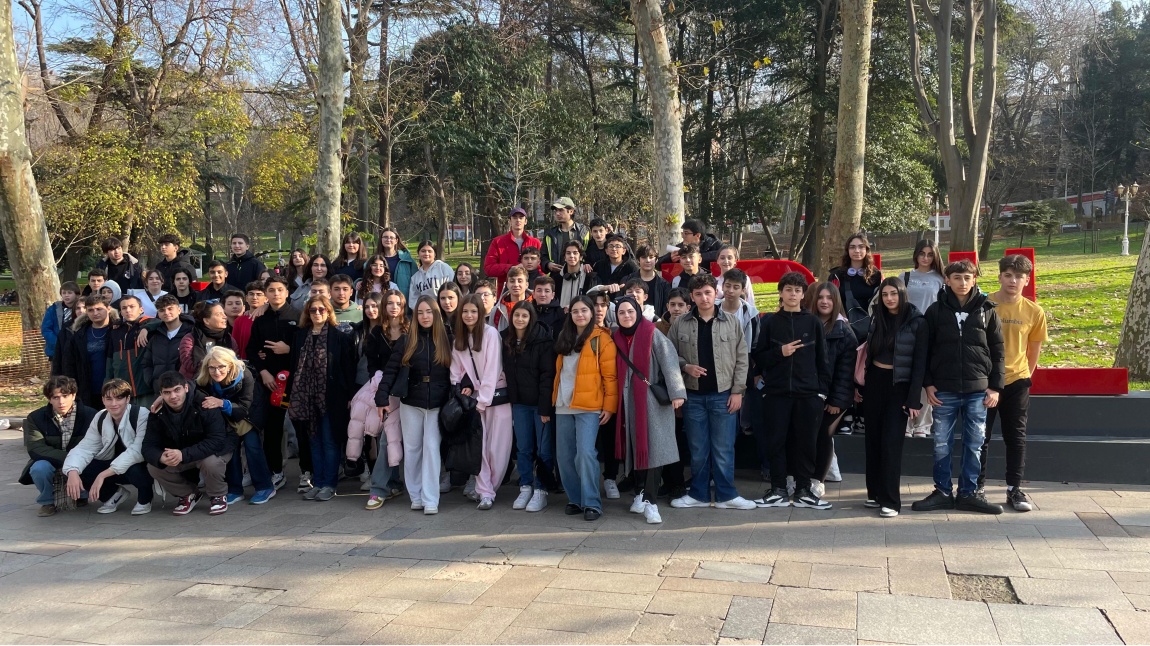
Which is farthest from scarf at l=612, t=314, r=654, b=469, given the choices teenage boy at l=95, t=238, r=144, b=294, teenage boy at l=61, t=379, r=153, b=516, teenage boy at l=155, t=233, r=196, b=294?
teenage boy at l=95, t=238, r=144, b=294

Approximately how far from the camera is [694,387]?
20.2 ft

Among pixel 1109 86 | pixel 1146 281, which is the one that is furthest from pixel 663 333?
pixel 1109 86

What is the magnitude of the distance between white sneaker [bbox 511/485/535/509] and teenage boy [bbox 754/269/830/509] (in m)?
1.77

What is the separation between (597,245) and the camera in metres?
8.23

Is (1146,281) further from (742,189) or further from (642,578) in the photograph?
(742,189)

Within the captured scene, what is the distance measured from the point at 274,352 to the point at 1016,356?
19.4ft

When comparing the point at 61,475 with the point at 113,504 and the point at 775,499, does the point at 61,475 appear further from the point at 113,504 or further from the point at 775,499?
the point at 775,499

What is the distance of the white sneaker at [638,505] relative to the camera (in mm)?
6109

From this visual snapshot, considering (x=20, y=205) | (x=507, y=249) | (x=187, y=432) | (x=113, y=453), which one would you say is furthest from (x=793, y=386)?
(x=20, y=205)

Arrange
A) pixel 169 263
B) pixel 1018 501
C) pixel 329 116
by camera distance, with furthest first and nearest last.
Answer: pixel 329 116 < pixel 169 263 < pixel 1018 501

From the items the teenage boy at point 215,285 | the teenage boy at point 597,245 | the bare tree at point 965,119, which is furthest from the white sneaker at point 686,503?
the bare tree at point 965,119

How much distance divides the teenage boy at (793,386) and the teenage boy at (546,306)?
137 cm

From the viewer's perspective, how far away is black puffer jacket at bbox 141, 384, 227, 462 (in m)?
6.25

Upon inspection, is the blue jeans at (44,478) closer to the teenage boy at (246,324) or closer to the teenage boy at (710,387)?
the teenage boy at (246,324)
